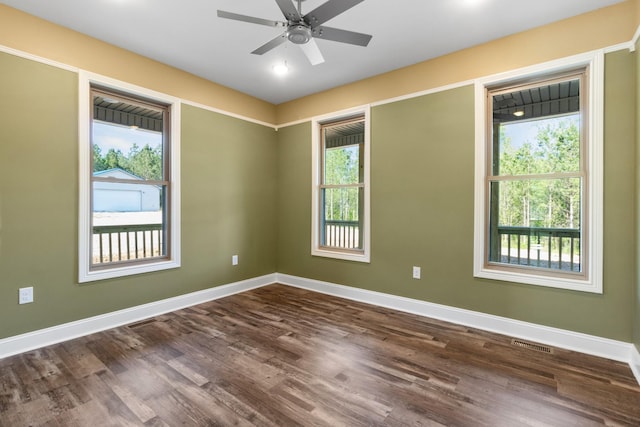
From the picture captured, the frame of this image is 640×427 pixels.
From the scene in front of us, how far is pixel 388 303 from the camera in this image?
11.7ft

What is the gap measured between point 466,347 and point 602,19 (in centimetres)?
291

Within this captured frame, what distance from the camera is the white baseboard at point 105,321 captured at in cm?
243

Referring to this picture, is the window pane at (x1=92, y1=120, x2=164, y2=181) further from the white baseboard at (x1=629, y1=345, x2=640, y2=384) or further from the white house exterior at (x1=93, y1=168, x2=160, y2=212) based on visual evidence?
the white baseboard at (x1=629, y1=345, x2=640, y2=384)

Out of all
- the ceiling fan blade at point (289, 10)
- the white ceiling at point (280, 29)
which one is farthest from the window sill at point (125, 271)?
the ceiling fan blade at point (289, 10)

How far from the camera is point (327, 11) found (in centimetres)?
193

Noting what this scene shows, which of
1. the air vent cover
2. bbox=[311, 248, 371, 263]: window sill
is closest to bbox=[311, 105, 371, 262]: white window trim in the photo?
bbox=[311, 248, 371, 263]: window sill

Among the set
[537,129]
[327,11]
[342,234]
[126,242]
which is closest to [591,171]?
[537,129]

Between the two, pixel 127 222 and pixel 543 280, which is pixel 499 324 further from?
pixel 127 222

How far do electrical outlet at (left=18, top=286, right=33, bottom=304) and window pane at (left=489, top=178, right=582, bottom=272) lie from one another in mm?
4200

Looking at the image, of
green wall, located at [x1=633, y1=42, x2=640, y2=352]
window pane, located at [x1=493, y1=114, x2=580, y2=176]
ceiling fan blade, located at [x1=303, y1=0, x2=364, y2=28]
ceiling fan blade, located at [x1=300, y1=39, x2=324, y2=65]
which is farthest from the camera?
window pane, located at [x1=493, y1=114, x2=580, y2=176]

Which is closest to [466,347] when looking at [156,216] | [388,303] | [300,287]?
[388,303]

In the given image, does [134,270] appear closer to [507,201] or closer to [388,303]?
[388,303]

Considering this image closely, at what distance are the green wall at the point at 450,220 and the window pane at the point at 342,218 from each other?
28cm

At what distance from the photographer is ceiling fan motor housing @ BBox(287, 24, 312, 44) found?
2.08m
